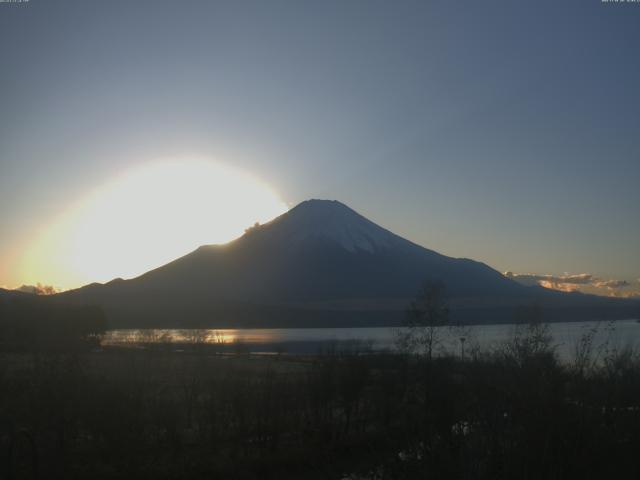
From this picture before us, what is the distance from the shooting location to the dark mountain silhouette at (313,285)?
123 m

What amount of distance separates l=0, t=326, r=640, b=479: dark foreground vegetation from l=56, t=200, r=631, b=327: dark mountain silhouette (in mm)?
79492

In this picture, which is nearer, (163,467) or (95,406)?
(95,406)

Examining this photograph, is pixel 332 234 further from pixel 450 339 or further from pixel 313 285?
pixel 450 339

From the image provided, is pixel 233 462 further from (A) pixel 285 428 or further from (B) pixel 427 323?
(B) pixel 427 323

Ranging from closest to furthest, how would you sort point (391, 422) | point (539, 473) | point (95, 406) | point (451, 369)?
point (539, 473) → point (95, 406) → point (451, 369) → point (391, 422)

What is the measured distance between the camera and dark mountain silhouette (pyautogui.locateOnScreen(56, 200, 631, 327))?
123000 millimetres

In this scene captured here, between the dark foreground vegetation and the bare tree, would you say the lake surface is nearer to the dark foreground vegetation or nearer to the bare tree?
the dark foreground vegetation

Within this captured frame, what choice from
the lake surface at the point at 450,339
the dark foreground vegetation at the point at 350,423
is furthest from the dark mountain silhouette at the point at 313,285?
the dark foreground vegetation at the point at 350,423

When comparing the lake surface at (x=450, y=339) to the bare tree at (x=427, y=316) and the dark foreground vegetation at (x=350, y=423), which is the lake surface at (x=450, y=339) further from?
the bare tree at (x=427, y=316)

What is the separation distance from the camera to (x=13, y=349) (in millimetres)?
33906

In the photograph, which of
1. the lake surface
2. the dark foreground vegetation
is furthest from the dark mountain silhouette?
the dark foreground vegetation

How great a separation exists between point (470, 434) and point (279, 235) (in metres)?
186

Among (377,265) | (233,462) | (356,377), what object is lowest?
(233,462)

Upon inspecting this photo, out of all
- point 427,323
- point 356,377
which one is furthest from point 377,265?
point 356,377
